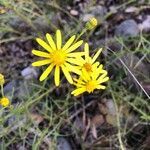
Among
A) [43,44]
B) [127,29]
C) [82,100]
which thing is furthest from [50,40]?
[127,29]

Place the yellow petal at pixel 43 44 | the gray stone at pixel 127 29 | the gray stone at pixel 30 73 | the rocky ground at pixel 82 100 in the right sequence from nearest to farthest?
the yellow petal at pixel 43 44, the rocky ground at pixel 82 100, the gray stone at pixel 30 73, the gray stone at pixel 127 29

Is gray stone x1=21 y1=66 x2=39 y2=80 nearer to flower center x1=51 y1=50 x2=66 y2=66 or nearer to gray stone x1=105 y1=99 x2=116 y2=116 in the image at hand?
gray stone x1=105 y1=99 x2=116 y2=116

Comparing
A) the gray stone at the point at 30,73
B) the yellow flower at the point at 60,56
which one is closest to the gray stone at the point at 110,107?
the gray stone at the point at 30,73

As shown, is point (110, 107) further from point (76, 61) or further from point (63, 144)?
point (76, 61)

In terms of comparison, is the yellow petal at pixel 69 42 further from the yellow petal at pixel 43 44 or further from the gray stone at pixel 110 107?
the gray stone at pixel 110 107

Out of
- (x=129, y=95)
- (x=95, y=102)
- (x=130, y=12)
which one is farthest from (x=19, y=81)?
(x=130, y=12)

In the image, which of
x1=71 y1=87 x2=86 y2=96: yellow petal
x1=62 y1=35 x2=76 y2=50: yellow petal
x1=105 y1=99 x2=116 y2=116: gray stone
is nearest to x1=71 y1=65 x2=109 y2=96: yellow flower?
x1=71 y1=87 x2=86 y2=96: yellow petal

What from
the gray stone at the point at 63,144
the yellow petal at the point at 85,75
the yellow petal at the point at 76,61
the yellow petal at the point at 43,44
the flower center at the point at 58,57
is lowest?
the gray stone at the point at 63,144
